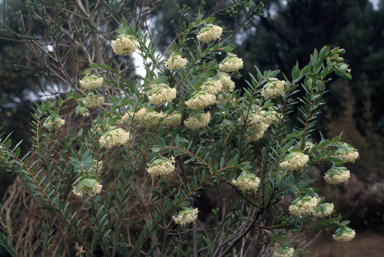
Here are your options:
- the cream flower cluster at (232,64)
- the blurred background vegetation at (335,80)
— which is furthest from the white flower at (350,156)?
the blurred background vegetation at (335,80)

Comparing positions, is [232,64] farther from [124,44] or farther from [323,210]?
[323,210]

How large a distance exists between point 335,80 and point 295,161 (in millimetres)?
8644

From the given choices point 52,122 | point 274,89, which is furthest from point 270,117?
point 52,122

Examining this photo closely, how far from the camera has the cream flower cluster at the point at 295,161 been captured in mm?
1054

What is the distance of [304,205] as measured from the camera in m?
1.11

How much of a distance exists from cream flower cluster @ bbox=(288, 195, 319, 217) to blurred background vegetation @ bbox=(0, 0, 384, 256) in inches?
210

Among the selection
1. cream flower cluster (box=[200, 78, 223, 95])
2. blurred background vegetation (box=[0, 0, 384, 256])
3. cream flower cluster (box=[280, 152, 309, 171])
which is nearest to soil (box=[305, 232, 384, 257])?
blurred background vegetation (box=[0, 0, 384, 256])

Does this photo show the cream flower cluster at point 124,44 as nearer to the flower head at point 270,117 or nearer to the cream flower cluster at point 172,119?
the cream flower cluster at point 172,119

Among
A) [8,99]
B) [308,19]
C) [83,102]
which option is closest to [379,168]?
[308,19]

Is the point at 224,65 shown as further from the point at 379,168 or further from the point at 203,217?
the point at 379,168

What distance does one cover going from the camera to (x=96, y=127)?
4.23ft

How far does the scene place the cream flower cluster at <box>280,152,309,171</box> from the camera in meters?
1.05

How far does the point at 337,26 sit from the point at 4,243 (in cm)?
1022

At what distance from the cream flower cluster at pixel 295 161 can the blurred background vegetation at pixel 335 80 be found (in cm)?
542
